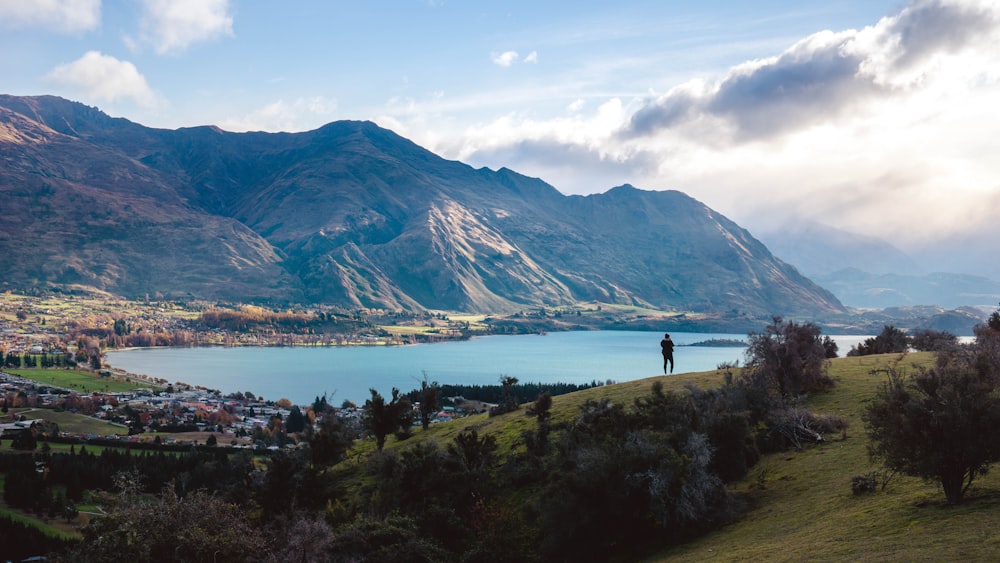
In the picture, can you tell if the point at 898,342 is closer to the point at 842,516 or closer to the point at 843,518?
the point at 842,516

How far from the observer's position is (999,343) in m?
38.3

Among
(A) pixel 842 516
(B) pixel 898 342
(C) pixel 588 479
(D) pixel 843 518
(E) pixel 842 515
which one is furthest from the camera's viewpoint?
(B) pixel 898 342

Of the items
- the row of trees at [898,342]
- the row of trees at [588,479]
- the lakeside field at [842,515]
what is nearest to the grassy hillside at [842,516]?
the lakeside field at [842,515]

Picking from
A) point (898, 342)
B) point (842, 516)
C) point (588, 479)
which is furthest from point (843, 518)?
point (898, 342)

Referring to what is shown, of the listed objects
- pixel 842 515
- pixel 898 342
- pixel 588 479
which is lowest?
pixel 588 479

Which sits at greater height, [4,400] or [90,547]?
[90,547]

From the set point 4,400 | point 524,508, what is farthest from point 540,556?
point 4,400

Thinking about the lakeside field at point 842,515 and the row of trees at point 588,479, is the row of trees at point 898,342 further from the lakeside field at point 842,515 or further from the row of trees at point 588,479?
the lakeside field at point 842,515

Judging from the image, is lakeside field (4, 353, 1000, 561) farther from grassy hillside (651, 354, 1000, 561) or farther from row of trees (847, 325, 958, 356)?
row of trees (847, 325, 958, 356)

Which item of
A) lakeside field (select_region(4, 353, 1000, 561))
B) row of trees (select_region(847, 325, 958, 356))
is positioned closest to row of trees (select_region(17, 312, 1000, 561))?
lakeside field (select_region(4, 353, 1000, 561))

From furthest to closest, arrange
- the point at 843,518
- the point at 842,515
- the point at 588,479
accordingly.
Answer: the point at 588,479
the point at 842,515
the point at 843,518

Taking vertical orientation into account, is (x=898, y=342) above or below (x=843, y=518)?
above

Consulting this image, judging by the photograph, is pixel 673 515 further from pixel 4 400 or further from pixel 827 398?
pixel 4 400

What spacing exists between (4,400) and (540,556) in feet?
553
